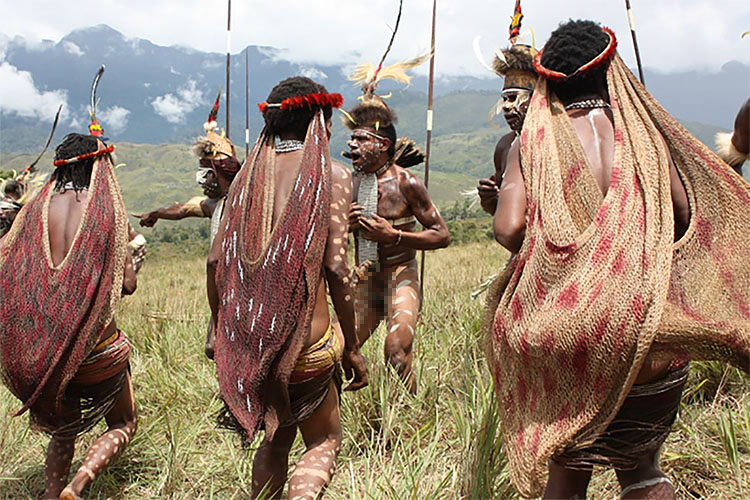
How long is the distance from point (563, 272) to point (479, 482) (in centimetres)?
108

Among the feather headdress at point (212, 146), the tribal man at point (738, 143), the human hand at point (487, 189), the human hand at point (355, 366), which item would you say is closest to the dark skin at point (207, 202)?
the feather headdress at point (212, 146)

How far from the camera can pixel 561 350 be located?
1776mm

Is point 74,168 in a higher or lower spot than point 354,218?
higher

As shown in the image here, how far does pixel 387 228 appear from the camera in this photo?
392 centimetres

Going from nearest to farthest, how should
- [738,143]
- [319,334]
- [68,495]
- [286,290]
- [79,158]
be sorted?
[738,143] < [286,290] < [319,334] < [68,495] < [79,158]

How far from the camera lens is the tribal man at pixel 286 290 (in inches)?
93.0

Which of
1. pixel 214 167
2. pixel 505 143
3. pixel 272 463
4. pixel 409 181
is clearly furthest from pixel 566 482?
pixel 214 167

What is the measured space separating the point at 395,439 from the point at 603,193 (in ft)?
6.46

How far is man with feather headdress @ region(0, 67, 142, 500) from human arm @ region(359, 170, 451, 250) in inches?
56.0

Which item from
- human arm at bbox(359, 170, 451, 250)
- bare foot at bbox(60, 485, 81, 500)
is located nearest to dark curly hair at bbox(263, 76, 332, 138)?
human arm at bbox(359, 170, 451, 250)

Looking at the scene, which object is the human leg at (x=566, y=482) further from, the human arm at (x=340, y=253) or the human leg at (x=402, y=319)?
the human leg at (x=402, y=319)

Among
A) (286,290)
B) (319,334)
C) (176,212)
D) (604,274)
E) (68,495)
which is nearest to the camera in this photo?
(604,274)

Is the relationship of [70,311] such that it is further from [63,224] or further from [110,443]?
[110,443]

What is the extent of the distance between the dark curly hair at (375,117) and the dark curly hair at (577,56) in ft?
6.66
